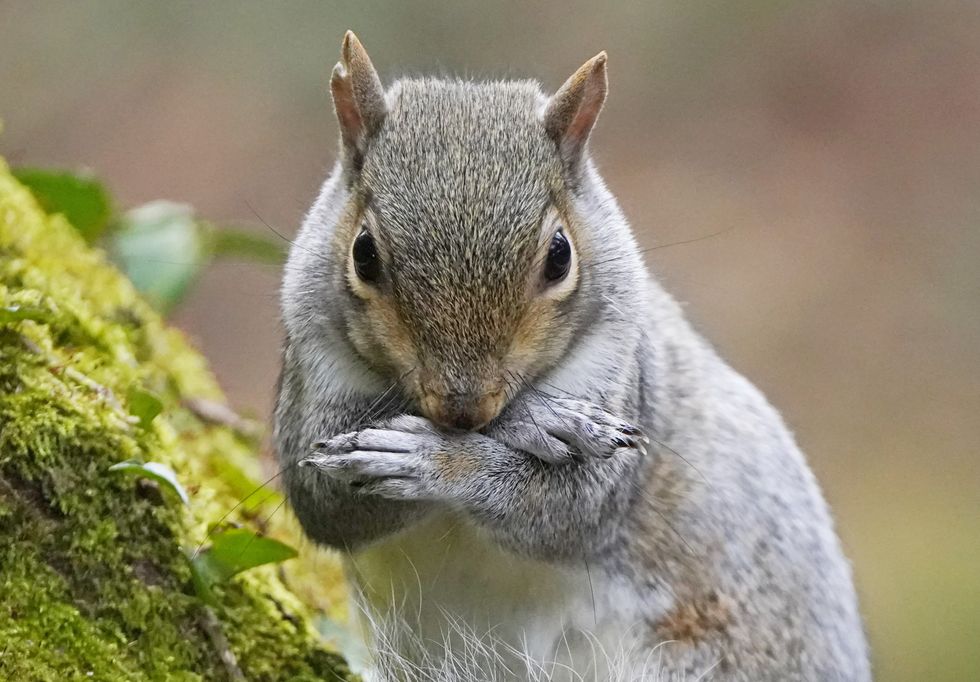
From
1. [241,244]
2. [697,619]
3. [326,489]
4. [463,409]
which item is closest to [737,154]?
[241,244]

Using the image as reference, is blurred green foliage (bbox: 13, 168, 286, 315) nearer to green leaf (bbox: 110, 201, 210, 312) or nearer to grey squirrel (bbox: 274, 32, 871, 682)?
green leaf (bbox: 110, 201, 210, 312)

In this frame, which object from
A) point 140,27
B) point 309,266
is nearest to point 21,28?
point 140,27

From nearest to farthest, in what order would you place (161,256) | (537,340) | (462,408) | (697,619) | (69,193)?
(462,408), (537,340), (697,619), (69,193), (161,256)

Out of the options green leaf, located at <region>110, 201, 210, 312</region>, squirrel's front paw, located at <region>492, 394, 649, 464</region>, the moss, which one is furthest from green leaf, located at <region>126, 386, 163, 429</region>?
green leaf, located at <region>110, 201, 210, 312</region>

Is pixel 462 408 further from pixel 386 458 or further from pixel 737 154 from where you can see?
pixel 737 154

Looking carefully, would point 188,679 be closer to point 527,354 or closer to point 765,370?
point 527,354
